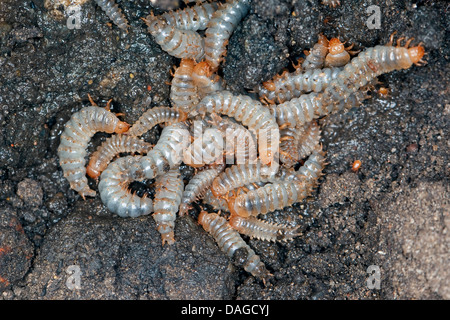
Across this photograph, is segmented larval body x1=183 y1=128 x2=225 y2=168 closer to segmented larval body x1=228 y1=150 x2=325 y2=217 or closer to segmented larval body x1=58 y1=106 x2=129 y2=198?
segmented larval body x1=228 y1=150 x2=325 y2=217

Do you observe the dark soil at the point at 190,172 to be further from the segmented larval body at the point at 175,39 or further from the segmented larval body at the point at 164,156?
the segmented larval body at the point at 164,156

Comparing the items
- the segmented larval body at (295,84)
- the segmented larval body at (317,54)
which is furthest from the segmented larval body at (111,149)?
the segmented larval body at (317,54)

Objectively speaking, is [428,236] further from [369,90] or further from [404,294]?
[369,90]

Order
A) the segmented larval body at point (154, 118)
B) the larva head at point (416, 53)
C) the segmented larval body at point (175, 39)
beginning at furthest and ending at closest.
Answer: the segmented larval body at point (154, 118) < the segmented larval body at point (175, 39) < the larva head at point (416, 53)

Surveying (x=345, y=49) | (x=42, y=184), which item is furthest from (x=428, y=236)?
(x=42, y=184)

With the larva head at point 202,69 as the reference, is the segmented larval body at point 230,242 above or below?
below

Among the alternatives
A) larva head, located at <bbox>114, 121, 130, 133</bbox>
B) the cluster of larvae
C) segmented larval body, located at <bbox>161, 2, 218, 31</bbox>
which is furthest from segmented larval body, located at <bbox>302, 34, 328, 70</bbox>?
larva head, located at <bbox>114, 121, 130, 133</bbox>
